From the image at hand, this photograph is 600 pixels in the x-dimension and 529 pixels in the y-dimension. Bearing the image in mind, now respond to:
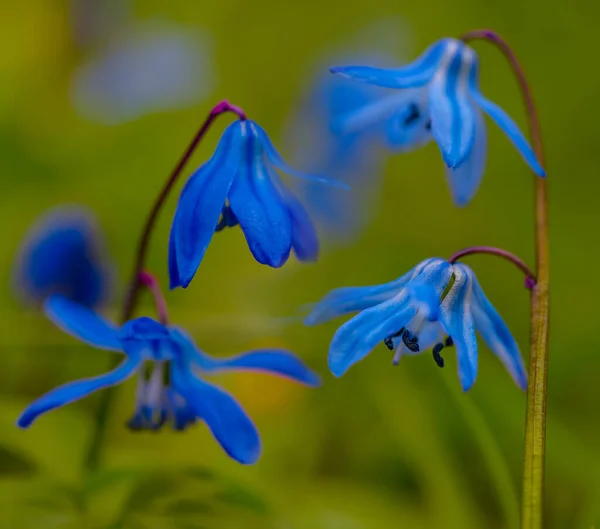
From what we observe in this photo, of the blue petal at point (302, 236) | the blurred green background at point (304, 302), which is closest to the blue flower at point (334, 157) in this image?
the blurred green background at point (304, 302)

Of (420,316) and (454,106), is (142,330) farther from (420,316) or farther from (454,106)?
(454,106)

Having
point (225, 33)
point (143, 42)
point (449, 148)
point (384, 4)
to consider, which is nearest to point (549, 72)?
point (384, 4)

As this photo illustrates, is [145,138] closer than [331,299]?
No

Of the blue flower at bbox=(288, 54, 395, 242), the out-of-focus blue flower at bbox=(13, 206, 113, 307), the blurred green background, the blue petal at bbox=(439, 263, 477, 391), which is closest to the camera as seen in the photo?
the blue petal at bbox=(439, 263, 477, 391)

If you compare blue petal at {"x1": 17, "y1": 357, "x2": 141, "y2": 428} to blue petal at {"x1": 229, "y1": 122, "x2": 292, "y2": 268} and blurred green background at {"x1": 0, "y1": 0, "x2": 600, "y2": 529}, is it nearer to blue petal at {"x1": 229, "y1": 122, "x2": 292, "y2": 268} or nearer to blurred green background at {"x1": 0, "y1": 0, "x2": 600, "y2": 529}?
blurred green background at {"x1": 0, "y1": 0, "x2": 600, "y2": 529}

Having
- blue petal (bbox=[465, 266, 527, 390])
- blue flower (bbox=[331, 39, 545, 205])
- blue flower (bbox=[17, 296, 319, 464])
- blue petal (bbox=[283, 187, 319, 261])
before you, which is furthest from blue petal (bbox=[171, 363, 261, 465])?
blue flower (bbox=[331, 39, 545, 205])

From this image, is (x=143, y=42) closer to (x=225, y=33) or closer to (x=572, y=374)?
(x=225, y=33)

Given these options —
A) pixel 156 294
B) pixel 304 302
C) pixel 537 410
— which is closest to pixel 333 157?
pixel 304 302
